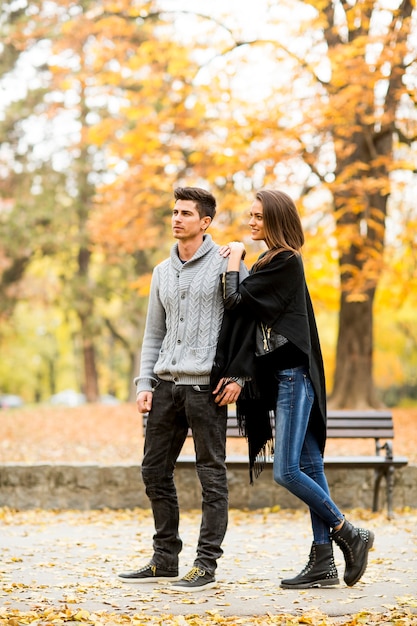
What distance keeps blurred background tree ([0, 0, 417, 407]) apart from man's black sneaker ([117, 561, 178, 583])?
27.5ft

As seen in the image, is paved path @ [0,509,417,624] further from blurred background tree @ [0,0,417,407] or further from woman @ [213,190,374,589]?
blurred background tree @ [0,0,417,407]

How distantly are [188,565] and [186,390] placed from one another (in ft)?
4.44

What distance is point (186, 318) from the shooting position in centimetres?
511

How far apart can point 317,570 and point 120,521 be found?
310cm

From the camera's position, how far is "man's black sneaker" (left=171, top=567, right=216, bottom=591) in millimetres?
4887

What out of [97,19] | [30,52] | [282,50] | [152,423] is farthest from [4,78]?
[152,423]

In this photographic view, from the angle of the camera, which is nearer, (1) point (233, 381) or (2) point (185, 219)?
(1) point (233, 381)

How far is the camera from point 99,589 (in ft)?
16.2

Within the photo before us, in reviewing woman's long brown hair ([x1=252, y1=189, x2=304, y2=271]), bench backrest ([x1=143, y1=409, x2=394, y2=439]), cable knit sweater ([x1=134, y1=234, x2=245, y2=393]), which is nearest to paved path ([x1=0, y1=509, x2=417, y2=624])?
bench backrest ([x1=143, y1=409, x2=394, y2=439])

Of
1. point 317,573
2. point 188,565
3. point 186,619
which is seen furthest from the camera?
point 188,565

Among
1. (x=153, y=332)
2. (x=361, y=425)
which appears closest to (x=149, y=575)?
(x=153, y=332)

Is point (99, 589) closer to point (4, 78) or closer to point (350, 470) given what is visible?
point (350, 470)

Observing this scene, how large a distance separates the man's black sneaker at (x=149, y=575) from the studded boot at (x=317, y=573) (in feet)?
2.11

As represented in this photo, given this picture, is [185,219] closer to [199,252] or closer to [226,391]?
[199,252]
